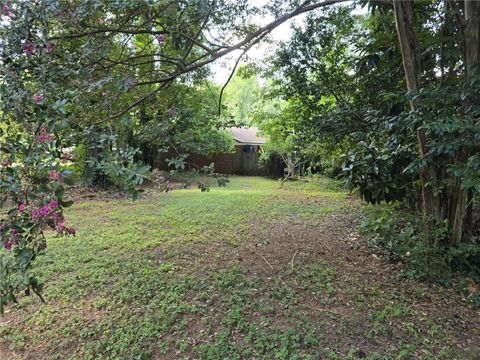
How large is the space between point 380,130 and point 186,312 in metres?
2.36

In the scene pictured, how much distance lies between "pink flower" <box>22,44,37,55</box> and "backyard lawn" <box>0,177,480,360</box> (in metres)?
1.88

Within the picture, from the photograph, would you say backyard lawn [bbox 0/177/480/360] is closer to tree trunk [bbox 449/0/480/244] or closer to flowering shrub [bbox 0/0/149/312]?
tree trunk [bbox 449/0/480/244]

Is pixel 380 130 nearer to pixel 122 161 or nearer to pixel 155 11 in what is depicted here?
pixel 155 11

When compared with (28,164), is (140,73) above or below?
above

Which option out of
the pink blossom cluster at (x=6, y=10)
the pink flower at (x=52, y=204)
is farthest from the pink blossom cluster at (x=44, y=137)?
the pink blossom cluster at (x=6, y=10)

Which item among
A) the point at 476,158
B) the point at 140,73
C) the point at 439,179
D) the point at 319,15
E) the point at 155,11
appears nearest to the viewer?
the point at 476,158

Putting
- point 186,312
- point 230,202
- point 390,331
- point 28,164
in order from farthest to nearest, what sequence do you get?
point 230,202, point 186,312, point 390,331, point 28,164

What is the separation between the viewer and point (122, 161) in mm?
1508

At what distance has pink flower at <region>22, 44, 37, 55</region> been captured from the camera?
1.84 meters

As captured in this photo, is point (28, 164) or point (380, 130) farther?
point (380, 130)

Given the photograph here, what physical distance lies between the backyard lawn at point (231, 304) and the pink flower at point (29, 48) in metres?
1.88

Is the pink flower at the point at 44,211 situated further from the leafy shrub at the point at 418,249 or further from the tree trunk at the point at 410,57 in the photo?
the leafy shrub at the point at 418,249

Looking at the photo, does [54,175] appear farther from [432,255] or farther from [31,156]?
[432,255]

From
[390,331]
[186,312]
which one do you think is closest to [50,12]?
[186,312]
